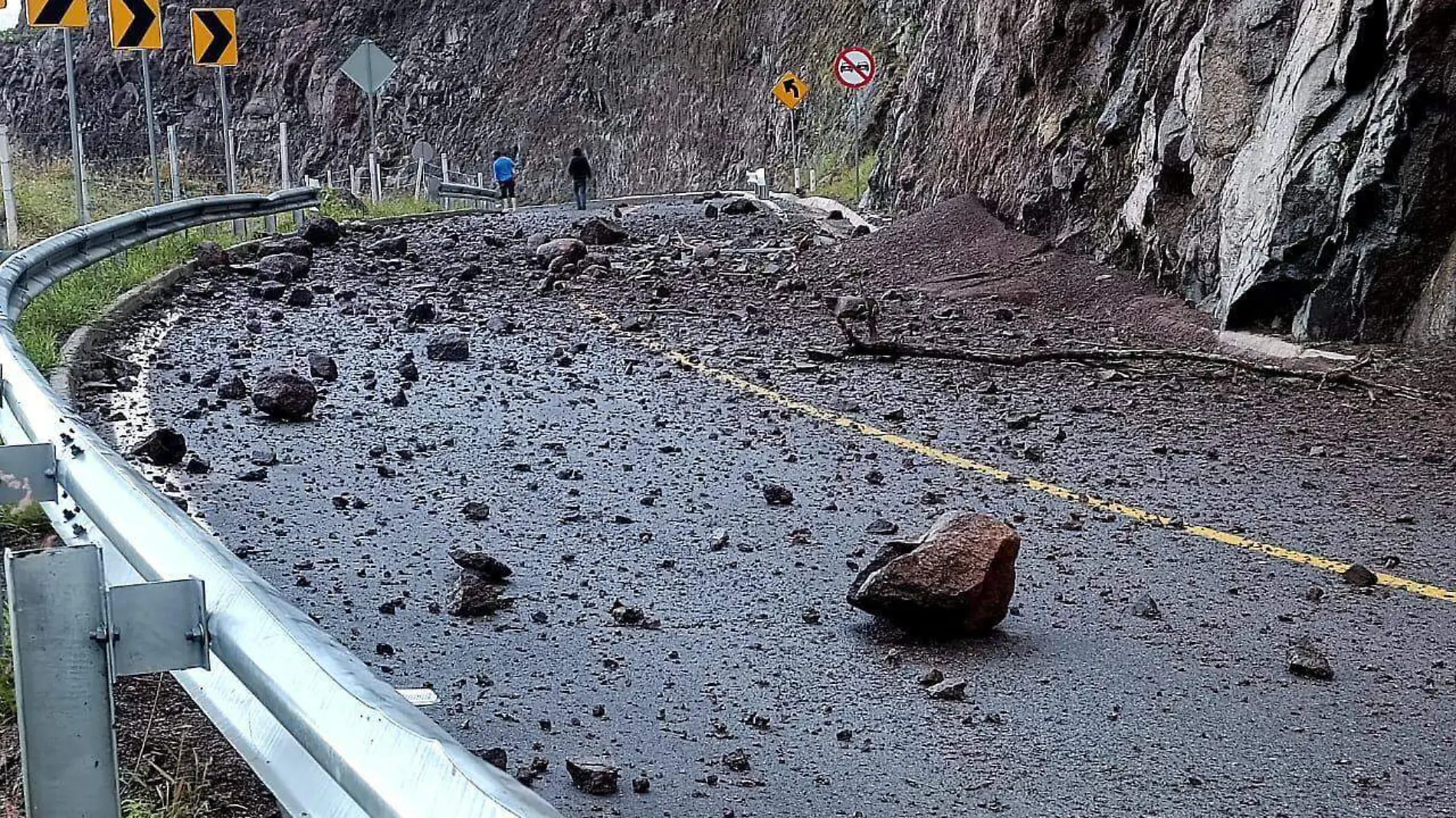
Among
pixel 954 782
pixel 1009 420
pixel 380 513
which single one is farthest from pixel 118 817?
pixel 1009 420

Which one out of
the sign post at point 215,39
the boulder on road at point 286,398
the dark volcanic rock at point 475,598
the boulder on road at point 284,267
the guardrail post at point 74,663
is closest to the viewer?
the guardrail post at point 74,663

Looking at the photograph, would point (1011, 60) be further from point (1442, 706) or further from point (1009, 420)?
point (1442, 706)

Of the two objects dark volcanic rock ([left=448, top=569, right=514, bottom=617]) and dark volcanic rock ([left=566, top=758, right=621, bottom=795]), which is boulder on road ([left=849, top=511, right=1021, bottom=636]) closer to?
dark volcanic rock ([left=448, top=569, right=514, bottom=617])

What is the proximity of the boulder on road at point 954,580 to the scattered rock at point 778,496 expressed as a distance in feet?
6.98

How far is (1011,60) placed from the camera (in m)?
22.6

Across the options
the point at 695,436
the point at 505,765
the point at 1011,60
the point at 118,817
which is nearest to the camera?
the point at 118,817

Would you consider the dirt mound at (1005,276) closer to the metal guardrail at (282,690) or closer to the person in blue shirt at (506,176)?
the metal guardrail at (282,690)

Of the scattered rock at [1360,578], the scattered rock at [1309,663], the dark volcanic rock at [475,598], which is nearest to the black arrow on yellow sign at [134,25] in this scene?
the dark volcanic rock at [475,598]

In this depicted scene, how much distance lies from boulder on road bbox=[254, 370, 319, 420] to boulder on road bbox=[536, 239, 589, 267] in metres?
9.61

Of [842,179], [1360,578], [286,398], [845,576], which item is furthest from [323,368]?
[842,179]

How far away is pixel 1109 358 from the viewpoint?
503 inches

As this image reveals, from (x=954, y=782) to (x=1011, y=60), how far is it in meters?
19.2

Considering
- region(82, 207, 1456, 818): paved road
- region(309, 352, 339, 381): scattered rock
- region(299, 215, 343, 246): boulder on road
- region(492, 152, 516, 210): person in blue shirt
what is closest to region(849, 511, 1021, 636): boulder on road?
region(82, 207, 1456, 818): paved road

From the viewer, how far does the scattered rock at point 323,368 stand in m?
11.5
